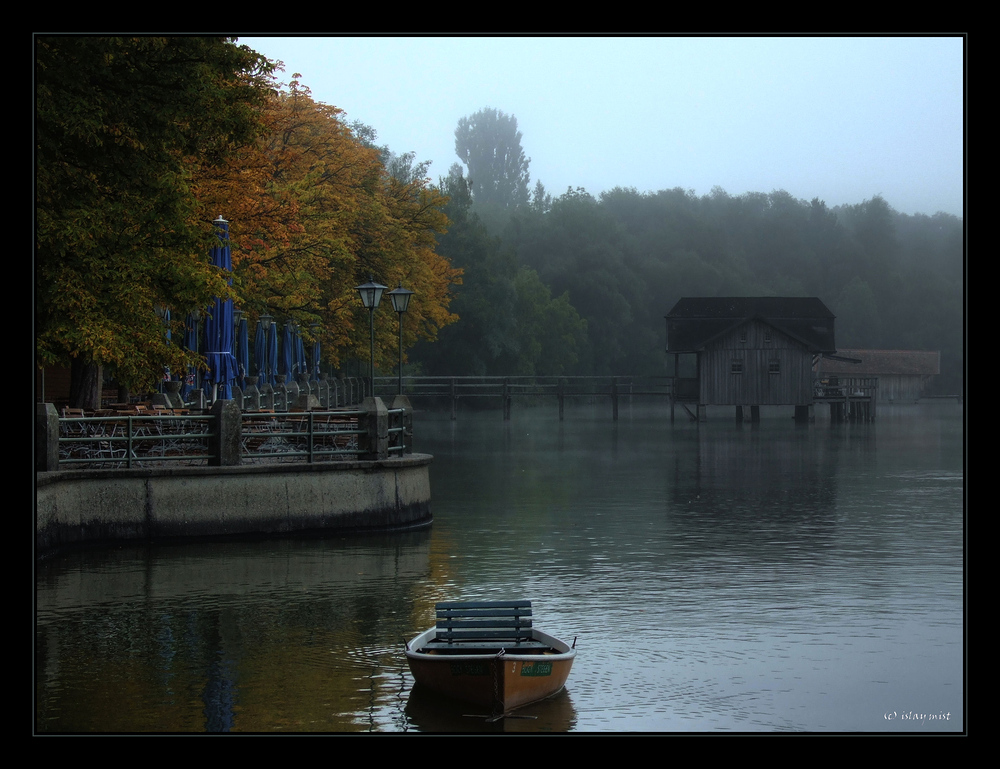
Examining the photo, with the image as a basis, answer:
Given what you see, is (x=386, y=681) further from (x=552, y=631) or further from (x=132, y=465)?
(x=132, y=465)

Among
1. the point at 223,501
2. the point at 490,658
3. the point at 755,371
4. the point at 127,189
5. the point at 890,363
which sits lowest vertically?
the point at 490,658

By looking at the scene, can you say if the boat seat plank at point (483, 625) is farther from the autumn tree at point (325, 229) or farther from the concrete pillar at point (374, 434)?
the autumn tree at point (325, 229)

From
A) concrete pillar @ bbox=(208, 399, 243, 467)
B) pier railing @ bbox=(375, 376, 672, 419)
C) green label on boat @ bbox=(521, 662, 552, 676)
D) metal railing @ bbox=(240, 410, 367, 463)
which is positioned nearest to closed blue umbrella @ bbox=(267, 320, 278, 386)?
metal railing @ bbox=(240, 410, 367, 463)

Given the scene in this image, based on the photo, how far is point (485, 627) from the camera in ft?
38.3

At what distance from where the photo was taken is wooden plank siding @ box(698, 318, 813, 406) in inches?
2825

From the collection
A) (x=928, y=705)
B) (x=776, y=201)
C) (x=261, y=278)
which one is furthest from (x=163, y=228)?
(x=776, y=201)

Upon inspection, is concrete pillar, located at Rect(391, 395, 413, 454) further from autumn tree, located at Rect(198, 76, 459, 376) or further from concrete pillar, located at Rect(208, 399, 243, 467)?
autumn tree, located at Rect(198, 76, 459, 376)

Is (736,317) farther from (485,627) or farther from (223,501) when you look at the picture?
(485,627)

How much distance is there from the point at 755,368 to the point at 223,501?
5393 centimetres

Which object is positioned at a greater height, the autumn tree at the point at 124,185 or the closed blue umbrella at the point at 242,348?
the autumn tree at the point at 124,185

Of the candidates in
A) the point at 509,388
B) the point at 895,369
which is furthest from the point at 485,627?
the point at 895,369

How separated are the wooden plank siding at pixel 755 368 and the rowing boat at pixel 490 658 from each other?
61283 millimetres

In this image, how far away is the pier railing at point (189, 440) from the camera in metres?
20.4

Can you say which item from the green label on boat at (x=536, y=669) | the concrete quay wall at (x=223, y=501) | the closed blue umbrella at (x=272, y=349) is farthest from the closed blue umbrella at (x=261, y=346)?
the green label on boat at (x=536, y=669)
